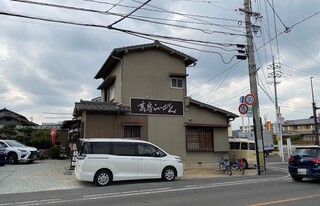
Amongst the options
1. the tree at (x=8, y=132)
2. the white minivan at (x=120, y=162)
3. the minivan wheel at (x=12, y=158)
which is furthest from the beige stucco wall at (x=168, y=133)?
the tree at (x=8, y=132)

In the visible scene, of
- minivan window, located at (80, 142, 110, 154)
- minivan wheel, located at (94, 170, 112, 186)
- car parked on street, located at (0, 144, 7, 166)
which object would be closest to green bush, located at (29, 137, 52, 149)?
car parked on street, located at (0, 144, 7, 166)

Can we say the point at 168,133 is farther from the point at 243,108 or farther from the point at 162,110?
the point at 243,108

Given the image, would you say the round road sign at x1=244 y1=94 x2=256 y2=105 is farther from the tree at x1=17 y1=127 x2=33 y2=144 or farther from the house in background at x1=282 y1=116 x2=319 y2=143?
the house in background at x1=282 y1=116 x2=319 y2=143

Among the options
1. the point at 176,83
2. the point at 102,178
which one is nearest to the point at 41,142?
the point at 176,83

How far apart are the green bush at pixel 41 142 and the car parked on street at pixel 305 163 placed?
71.5 feet

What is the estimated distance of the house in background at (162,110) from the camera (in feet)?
64.1

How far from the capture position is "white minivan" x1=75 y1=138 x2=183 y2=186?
42.2ft

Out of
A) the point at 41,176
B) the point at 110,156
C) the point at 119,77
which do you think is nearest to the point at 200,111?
the point at 119,77

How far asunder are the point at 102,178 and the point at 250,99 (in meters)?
9.80

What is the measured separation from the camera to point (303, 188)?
1128 centimetres

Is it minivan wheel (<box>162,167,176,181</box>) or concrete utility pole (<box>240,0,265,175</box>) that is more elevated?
concrete utility pole (<box>240,0,265,175</box>)

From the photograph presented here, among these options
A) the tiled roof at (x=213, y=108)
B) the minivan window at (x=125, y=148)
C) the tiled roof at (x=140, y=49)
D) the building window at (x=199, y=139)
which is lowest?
the minivan window at (x=125, y=148)

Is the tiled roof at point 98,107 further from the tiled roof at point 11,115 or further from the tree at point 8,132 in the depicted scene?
the tiled roof at point 11,115

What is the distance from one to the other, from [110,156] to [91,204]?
435 centimetres
